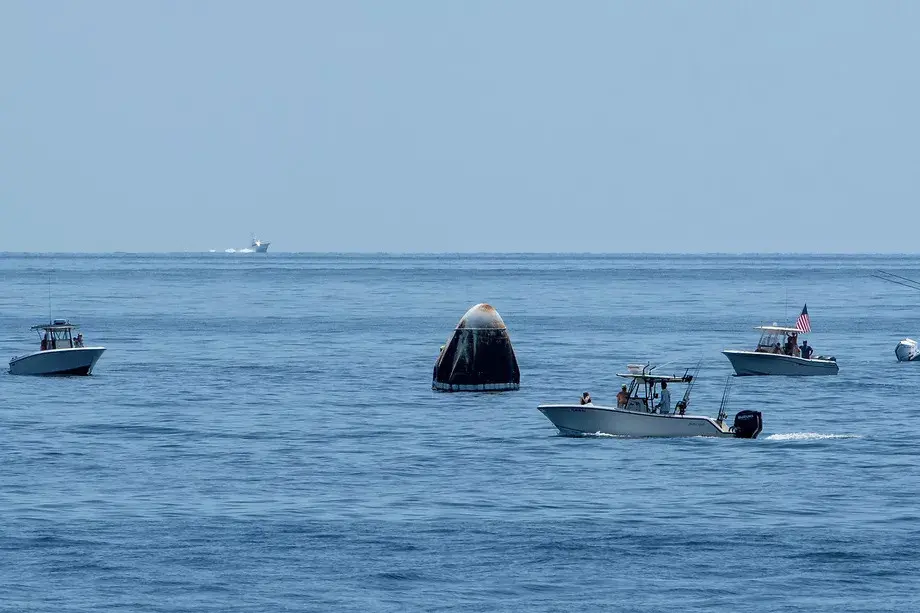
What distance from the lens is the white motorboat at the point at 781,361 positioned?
9044cm

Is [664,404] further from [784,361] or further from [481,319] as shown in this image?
[784,361]

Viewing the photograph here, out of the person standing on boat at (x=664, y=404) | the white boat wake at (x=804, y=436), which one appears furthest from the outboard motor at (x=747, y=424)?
the person standing on boat at (x=664, y=404)

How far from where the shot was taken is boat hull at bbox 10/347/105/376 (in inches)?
3455

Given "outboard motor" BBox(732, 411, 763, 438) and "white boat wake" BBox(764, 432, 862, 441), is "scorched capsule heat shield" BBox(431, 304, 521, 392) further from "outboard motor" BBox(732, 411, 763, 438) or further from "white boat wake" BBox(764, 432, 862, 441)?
"outboard motor" BBox(732, 411, 763, 438)

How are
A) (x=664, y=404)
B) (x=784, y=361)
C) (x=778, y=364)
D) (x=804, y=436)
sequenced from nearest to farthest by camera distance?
(x=664, y=404) < (x=804, y=436) < (x=784, y=361) < (x=778, y=364)

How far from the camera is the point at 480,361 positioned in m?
78.9

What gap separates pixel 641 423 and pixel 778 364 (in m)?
33.1

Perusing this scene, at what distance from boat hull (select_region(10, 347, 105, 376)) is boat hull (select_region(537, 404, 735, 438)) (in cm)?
3735

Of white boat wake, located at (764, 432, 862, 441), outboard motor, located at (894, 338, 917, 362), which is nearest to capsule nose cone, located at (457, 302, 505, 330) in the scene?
white boat wake, located at (764, 432, 862, 441)

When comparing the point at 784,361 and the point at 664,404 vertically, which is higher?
the point at 784,361

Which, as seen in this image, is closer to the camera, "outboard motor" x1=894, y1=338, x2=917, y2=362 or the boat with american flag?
the boat with american flag

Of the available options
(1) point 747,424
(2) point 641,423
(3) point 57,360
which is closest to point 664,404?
(2) point 641,423

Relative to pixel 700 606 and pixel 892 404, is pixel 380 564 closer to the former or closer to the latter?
pixel 700 606

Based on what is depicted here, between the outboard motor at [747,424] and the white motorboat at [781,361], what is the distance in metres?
29.7
